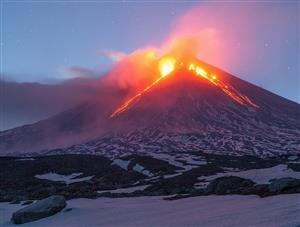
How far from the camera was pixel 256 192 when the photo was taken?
64.0 feet

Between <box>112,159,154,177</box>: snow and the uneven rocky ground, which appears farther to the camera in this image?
<box>112,159,154,177</box>: snow

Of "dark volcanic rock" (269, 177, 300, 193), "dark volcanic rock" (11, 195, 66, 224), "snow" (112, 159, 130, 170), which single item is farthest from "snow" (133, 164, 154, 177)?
"dark volcanic rock" (269, 177, 300, 193)

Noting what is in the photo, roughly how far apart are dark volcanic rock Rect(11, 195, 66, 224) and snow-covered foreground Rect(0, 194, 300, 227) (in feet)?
1.17

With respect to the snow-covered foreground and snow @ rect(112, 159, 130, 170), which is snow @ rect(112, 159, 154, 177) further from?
the snow-covered foreground

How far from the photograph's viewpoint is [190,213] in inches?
660

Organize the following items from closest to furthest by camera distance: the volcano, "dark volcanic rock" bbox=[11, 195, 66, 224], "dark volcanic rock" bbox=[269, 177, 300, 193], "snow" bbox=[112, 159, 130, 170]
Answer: "dark volcanic rock" bbox=[269, 177, 300, 193] → "dark volcanic rock" bbox=[11, 195, 66, 224] → "snow" bbox=[112, 159, 130, 170] → the volcano

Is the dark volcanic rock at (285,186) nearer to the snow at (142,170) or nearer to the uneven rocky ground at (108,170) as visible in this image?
the uneven rocky ground at (108,170)

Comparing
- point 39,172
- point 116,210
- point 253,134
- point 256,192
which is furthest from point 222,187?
point 253,134

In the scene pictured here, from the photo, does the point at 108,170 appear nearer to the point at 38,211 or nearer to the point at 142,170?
the point at 142,170

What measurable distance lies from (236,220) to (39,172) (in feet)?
182

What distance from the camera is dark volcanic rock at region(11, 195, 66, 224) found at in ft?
65.9

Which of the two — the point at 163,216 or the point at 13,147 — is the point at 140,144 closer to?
the point at 13,147

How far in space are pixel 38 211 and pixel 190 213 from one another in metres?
7.16

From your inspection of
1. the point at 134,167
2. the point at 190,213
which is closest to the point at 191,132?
the point at 134,167
